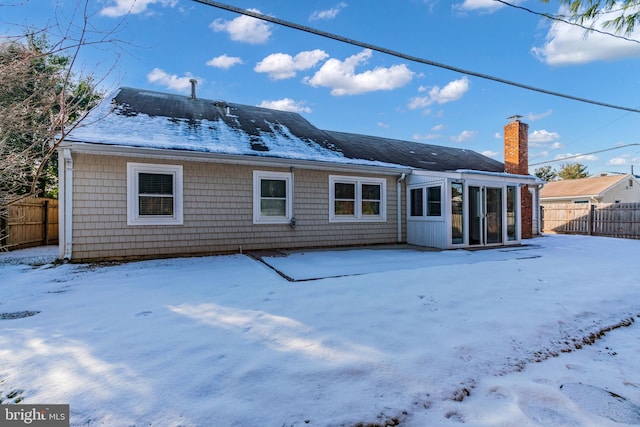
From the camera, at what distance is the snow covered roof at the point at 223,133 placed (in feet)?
24.2

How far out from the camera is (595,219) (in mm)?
14398

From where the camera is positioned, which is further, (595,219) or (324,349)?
(595,219)

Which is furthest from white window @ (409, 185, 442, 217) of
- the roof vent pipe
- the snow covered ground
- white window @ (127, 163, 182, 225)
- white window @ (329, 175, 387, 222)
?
the roof vent pipe

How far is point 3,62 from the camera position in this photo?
2932mm

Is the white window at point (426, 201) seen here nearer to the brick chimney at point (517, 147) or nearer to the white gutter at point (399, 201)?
the white gutter at point (399, 201)

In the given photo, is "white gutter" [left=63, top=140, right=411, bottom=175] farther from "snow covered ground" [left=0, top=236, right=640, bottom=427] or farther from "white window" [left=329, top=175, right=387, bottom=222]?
A: "snow covered ground" [left=0, top=236, right=640, bottom=427]

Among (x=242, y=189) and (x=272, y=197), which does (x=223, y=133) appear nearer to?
→ (x=242, y=189)

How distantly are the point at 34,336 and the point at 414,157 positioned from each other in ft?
39.8

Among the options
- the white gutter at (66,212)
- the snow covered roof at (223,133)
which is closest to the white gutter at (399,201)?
the snow covered roof at (223,133)

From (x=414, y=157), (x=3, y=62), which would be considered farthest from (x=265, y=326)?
(x=414, y=157)

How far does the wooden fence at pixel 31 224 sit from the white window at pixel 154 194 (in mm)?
3626

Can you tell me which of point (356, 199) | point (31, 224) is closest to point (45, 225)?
point (31, 224)

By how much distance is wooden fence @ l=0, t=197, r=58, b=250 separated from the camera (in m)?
8.55

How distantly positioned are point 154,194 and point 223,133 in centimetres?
267
